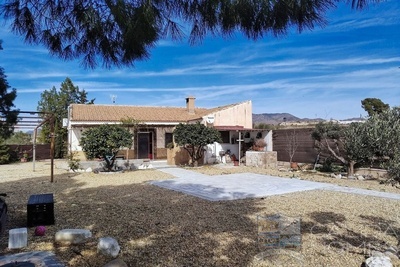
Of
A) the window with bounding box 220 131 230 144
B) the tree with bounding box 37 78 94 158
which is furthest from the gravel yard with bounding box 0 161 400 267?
the tree with bounding box 37 78 94 158

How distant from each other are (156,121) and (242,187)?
13.3m

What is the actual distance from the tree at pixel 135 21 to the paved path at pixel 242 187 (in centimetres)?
562

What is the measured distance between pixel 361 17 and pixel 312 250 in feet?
10.6

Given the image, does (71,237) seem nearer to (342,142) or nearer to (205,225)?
(205,225)

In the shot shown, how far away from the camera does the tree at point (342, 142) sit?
10922mm

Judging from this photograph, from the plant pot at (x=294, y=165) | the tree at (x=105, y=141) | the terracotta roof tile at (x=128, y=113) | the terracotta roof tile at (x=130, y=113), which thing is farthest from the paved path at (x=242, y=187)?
the terracotta roof tile at (x=128, y=113)

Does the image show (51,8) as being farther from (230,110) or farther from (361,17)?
(230,110)

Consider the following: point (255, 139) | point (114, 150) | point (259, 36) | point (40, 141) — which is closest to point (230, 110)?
point (255, 139)

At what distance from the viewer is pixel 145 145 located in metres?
22.8

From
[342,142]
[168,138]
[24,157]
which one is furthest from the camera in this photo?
[24,157]

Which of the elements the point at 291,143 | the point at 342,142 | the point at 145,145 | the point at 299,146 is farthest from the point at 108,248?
the point at 145,145

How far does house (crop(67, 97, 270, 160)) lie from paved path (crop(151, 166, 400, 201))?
7397mm

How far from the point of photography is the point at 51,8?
3.57 meters

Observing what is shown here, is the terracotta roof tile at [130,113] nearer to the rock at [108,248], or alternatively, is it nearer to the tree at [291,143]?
the tree at [291,143]
